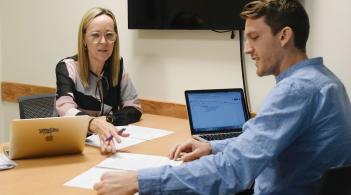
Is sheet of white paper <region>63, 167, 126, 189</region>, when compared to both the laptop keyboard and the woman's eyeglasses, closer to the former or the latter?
the laptop keyboard

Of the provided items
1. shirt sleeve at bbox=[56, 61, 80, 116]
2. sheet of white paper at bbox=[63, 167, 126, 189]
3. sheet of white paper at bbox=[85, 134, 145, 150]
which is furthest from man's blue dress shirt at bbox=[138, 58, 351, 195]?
shirt sleeve at bbox=[56, 61, 80, 116]

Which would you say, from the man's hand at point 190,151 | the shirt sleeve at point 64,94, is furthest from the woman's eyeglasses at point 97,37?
the man's hand at point 190,151

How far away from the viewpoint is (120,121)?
2.58 meters

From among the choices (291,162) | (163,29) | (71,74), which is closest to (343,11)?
(163,29)

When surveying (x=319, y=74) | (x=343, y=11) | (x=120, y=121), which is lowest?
(x=120, y=121)

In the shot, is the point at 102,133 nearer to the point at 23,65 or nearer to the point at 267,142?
the point at 267,142

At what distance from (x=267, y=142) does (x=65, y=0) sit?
2.48 metres

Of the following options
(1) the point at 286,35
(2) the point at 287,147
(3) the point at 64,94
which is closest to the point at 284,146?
(2) the point at 287,147

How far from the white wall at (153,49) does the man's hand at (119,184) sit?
1.48 meters

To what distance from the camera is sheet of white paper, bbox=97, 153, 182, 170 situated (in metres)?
1.79

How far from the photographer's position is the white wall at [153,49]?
2449 millimetres

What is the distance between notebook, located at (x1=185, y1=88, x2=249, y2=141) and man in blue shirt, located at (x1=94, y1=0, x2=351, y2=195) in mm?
980

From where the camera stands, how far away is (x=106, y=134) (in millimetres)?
2061

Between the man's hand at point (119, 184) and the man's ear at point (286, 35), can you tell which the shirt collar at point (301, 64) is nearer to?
the man's ear at point (286, 35)
